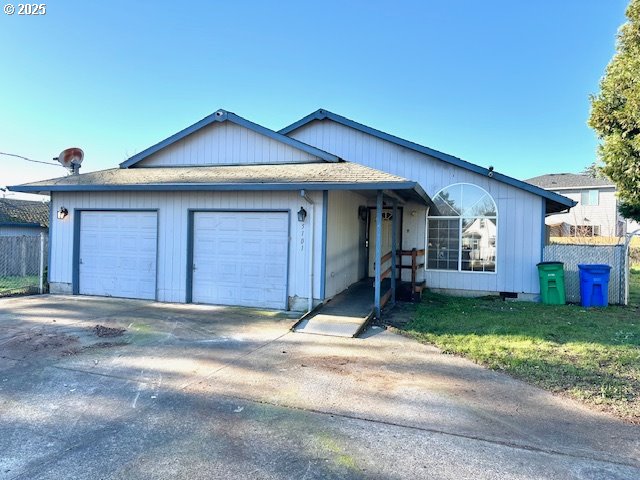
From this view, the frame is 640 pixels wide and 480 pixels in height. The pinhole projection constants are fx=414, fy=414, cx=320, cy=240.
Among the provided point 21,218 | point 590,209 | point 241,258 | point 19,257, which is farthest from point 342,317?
point 590,209

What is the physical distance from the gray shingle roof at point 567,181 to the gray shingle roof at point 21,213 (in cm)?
3531

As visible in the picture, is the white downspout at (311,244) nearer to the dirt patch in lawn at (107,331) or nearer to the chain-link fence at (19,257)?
the dirt patch in lawn at (107,331)

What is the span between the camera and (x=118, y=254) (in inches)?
403

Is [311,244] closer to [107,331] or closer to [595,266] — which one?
[107,331]

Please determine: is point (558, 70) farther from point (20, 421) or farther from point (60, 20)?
point (20, 421)

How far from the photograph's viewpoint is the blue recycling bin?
1008 centimetres

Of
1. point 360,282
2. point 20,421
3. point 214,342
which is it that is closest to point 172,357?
point 214,342

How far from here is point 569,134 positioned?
27.6 m

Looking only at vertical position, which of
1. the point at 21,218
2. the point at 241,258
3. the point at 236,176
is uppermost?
the point at 236,176

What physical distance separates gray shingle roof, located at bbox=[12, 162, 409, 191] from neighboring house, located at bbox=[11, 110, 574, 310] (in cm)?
5

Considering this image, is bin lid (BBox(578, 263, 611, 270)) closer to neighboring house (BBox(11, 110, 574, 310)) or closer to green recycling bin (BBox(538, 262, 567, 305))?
green recycling bin (BBox(538, 262, 567, 305))

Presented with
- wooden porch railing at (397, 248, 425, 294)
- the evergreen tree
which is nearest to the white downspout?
wooden porch railing at (397, 248, 425, 294)
